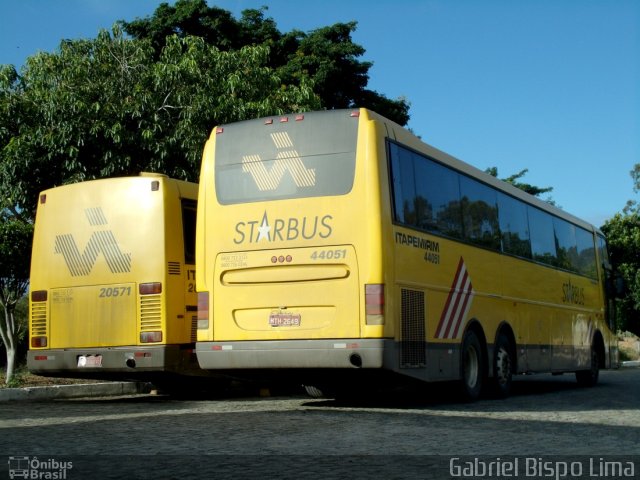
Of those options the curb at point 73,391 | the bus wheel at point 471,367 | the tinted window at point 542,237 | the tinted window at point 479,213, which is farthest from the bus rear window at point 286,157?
the tinted window at point 542,237

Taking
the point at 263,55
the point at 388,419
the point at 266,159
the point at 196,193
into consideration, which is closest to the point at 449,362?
the point at 388,419

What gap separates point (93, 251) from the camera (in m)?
12.9

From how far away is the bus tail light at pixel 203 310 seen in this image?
37.0ft

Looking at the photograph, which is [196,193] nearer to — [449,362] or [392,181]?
[392,181]

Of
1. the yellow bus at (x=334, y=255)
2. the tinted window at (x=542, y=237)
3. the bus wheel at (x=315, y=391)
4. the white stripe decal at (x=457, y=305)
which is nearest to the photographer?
the yellow bus at (x=334, y=255)

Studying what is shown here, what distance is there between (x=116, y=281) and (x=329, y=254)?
3.68 meters

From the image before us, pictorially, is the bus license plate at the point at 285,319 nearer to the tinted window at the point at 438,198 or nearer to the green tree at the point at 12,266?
the tinted window at the point at 438,198

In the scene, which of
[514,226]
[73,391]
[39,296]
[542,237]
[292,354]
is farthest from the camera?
[542,237]

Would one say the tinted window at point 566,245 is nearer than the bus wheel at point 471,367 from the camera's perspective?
No

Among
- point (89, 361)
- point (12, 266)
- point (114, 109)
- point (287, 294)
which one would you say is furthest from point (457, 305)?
point (114, 109)

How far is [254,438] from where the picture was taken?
325 inches

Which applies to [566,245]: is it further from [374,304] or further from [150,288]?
[150,288]

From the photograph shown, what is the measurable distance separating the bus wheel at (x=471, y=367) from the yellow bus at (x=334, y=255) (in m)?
0.02

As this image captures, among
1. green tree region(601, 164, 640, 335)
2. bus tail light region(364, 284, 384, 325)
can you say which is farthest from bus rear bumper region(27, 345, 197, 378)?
green tree region(601, 164, 640, 335)
